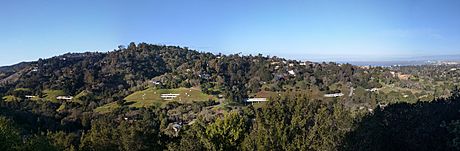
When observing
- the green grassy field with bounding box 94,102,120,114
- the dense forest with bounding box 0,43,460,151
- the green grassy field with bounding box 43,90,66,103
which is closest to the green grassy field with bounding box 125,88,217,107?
the dense forest with bounding box 0,43,460,151

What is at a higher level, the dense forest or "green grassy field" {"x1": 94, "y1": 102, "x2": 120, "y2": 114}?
the dense forest

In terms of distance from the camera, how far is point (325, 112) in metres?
17.2

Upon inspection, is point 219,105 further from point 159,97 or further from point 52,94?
point 52,94

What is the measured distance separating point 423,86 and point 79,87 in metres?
64.5

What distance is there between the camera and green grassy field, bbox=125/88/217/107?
225 feet

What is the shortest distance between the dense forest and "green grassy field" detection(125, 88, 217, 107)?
0.22 meters

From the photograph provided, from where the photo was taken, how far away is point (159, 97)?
235 feet

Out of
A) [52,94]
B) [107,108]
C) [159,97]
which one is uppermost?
[52,94]

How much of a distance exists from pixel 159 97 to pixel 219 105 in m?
13.2

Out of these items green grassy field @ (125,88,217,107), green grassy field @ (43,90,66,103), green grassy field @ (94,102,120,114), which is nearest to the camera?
green grassy field @ (94,102,120,114)

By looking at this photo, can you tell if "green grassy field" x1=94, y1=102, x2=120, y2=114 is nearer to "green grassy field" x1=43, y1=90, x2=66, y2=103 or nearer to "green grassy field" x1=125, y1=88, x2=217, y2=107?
"green grassy field" x1=125, y1=88, x2=217, y2=107

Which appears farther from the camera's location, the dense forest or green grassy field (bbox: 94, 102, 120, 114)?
green grassy field (bbox: 94, 102, 120, 114)

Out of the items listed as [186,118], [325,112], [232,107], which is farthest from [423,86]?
[325,112]

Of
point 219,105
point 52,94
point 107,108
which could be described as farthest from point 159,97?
point 52,94
